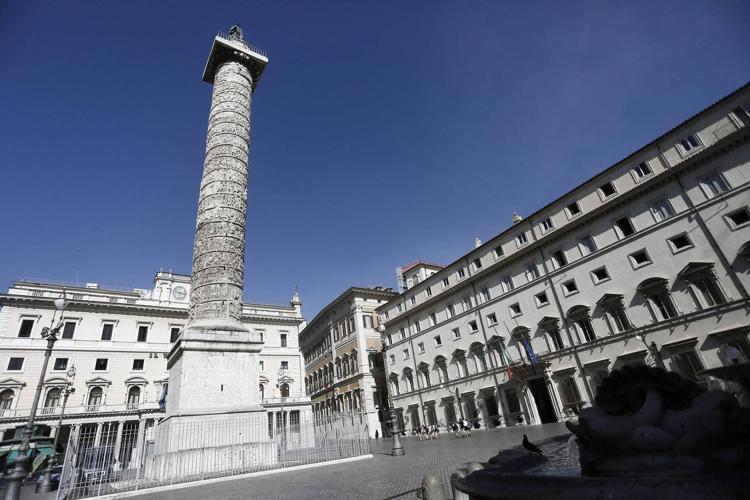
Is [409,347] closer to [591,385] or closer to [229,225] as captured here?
[591,385]

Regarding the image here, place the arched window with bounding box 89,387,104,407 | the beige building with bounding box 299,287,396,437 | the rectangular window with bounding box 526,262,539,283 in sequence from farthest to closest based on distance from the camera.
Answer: the beige building with bounding box 299,287,396,437, the arched window with bounding box 89,387,104,407, the rectangular window with bounding box 526,262,539,283

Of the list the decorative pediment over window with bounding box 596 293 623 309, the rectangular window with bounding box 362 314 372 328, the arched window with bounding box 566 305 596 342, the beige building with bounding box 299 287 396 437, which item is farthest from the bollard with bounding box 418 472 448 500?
the rectangular window with bounding box 362 314 372 328

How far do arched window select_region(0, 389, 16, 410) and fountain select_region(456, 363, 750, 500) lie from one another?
33.7 meters

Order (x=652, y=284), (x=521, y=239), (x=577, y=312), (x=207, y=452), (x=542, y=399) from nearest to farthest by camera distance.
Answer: (x=207, y=452) < (x=652, y=284) < (x=577, y=312) < (x=542, y=399) < (x=521, y=239)

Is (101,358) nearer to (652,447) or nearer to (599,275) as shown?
(599,275)

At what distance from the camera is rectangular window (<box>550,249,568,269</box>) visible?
64.5 feet

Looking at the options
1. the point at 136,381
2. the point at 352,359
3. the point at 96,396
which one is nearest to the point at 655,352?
the point at 352,359

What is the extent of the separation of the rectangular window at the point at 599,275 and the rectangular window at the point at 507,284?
14.9 feet

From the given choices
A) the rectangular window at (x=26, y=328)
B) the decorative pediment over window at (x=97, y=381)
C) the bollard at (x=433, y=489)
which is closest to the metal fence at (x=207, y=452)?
the bollard at (x=433, y=489)

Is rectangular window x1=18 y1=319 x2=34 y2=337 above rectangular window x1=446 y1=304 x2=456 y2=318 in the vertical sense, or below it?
above

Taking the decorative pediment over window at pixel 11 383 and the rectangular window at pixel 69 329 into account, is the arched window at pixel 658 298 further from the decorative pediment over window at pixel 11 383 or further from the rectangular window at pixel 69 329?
the decorative pediment over window at pixel 11 383

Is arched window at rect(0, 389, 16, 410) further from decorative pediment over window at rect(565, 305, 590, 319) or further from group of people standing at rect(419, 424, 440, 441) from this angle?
decorative pediment over window at rect(565, 305, 590, 319)

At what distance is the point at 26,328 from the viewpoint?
25.9 metres

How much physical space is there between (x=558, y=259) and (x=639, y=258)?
12.2 feet
